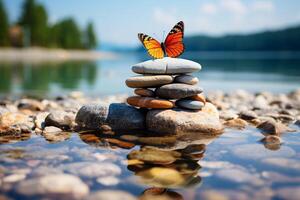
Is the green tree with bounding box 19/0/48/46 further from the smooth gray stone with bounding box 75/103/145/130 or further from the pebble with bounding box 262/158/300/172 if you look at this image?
the pebble with bounding box 262/158/300/172

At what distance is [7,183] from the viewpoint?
11.2ft

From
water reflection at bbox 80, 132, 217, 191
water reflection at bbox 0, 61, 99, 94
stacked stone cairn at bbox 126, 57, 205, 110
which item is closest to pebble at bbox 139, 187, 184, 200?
water reflection at bbox 80, 132, 217, 191

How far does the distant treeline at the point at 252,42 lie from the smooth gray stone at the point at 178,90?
448 ft

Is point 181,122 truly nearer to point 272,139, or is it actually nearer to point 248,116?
point 272,139

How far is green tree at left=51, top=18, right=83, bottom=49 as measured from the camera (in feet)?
286

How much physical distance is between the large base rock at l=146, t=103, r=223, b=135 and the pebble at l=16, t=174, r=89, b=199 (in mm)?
2373

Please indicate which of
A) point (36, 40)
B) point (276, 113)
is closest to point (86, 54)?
point (36, 40)

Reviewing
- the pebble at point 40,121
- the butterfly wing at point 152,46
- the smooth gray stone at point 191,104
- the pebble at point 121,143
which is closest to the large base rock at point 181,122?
the smooth gray stone at point 191,104

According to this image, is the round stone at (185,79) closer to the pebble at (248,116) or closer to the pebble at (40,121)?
the pebble at (248,116)

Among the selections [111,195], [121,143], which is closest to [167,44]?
[121,143]

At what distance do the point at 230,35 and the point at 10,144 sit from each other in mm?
172583

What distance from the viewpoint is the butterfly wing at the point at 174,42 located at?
20.9 ft

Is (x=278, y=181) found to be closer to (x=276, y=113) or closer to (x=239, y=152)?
(x=239, y=152)

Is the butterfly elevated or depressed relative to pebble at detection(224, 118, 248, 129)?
elevated
